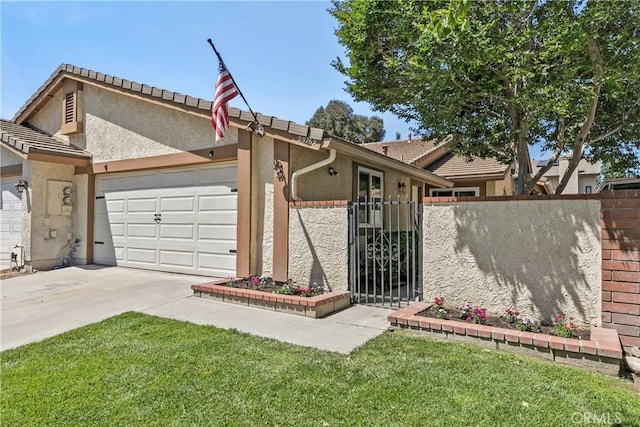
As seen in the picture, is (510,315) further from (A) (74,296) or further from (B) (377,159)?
(A) (74,296)

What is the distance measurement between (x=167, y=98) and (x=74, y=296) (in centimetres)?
484

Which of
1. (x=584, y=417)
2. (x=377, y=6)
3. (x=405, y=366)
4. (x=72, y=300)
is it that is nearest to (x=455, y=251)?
(x=405, y=366)

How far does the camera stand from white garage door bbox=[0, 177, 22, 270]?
10953 mm

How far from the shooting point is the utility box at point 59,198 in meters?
10.6

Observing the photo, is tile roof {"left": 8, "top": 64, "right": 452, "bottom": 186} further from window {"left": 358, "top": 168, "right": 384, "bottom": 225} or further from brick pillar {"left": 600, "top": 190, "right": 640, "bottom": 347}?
brick pillar {"left": 600, "top": 190, "right": 640, "bottom": 347}

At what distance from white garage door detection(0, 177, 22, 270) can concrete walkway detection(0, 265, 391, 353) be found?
2.82 metres

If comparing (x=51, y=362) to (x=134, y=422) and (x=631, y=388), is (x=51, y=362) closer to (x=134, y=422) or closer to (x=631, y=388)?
(x=134, y=422)

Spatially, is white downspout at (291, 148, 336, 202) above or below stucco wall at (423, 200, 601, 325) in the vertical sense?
above

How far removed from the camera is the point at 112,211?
10.7 metres

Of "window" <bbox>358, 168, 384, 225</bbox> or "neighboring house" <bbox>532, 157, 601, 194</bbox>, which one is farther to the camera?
"neighboring house" <bbox>532, 157, 601, 194</bbox>

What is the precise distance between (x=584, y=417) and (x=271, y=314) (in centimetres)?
436

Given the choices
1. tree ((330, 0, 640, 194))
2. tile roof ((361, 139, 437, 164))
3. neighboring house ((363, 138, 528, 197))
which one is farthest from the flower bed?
tile roof ((361, 139, 437, 164))

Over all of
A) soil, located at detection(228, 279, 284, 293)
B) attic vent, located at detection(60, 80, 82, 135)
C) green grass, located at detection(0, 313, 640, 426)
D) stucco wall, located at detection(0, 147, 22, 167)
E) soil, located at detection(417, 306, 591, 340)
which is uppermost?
attic vent, located at detection(60, 80, 82, 135)

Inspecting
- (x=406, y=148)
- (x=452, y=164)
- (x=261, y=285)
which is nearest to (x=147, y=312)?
(x=261, y=285)
